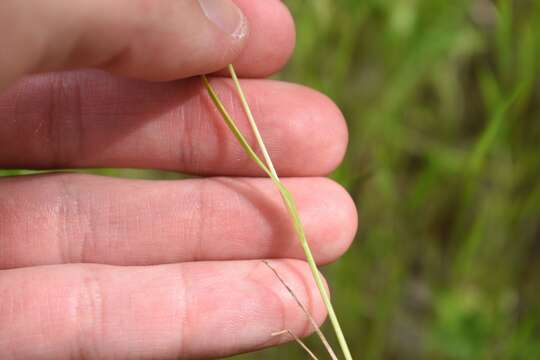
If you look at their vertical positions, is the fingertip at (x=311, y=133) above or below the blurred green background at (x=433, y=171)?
above

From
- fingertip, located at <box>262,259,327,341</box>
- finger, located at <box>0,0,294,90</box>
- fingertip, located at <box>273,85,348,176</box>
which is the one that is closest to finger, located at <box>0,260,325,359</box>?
fingertip, located at <box>262,259,327,341</box>

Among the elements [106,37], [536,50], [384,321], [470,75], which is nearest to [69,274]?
[106,37]

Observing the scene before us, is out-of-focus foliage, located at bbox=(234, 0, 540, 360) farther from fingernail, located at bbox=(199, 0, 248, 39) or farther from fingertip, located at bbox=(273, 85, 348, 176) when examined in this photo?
fingernail, located at bbox=(199, 0, 248, 39)

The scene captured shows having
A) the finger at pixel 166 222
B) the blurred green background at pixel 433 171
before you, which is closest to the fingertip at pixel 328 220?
the finger at pixel 166 222

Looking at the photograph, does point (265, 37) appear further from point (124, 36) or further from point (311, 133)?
point (124, 36)

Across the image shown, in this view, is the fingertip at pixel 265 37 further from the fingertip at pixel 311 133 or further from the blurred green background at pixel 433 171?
the blurred green background at pixel 433 171
